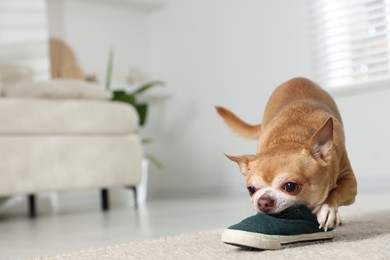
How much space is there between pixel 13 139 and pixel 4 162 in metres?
0.12

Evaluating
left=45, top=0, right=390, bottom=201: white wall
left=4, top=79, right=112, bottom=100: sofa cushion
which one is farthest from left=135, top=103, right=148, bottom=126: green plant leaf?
left=4, top=79, right=112, bottom=100: sofa cushion

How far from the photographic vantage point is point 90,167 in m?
3.32

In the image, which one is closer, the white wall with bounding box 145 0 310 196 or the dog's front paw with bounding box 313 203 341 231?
the dog's front paw with bounding box 313 203 341 231

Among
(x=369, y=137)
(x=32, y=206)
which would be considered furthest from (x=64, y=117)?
(x=369, y=137)

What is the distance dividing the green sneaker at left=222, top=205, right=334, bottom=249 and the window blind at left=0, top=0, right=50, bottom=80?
3119 mm

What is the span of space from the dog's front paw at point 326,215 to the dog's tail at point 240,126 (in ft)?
1.92

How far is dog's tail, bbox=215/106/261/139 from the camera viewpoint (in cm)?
188

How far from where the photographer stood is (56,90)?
325 cm

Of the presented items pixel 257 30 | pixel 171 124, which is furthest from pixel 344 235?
pixel 171 124

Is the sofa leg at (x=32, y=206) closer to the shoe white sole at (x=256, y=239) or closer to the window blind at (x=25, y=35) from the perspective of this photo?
the window blind at (x=25, y=35)

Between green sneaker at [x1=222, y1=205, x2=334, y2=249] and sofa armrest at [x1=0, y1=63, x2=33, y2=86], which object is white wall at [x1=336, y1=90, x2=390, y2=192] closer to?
sofa armrest at [x1=0, y1=63, x2=33, y2=86]

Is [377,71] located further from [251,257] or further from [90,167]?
[251,257]

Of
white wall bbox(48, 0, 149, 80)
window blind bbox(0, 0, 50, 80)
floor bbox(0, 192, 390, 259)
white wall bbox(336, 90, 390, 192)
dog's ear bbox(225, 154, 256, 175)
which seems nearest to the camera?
dog's ear bbox(225, 154, 256, 175)

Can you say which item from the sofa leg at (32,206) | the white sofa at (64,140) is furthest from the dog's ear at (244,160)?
the sofa leg at (32,206)
